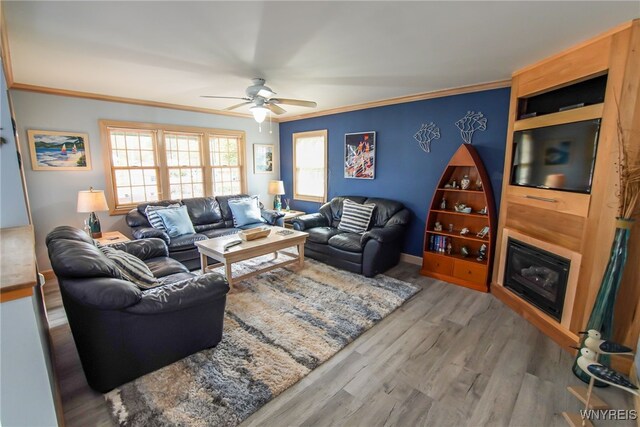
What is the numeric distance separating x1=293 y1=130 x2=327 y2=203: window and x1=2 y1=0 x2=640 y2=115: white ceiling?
2.10 meters

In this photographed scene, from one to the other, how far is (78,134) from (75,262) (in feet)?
10.1

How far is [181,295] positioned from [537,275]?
10.3 ft

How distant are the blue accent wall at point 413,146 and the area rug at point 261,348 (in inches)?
57.3

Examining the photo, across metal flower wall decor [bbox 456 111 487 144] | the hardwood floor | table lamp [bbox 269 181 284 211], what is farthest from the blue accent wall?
the hardwood floor

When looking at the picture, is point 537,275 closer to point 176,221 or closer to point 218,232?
point 218,232

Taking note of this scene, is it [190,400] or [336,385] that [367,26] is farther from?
[190,400]

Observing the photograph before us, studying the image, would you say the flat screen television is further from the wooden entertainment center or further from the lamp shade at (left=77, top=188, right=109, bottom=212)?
the lamp shade at (left=77, top=188, right=109, bottom=212)

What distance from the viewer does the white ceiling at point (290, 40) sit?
183cm

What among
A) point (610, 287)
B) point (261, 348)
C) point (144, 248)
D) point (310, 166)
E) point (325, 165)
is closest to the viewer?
point (610, 287)

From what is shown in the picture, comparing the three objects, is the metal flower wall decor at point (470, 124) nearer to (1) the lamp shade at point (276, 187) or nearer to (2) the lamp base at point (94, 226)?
(1) the lamp shade at point (276, 187)

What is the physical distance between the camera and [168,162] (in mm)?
4883

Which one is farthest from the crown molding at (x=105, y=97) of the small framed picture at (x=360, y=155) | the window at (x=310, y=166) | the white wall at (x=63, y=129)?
the small framed picture at (x=360, y=155)

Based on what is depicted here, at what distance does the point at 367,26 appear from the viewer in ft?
6.76

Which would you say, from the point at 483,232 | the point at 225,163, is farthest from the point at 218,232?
the point at 483,232
